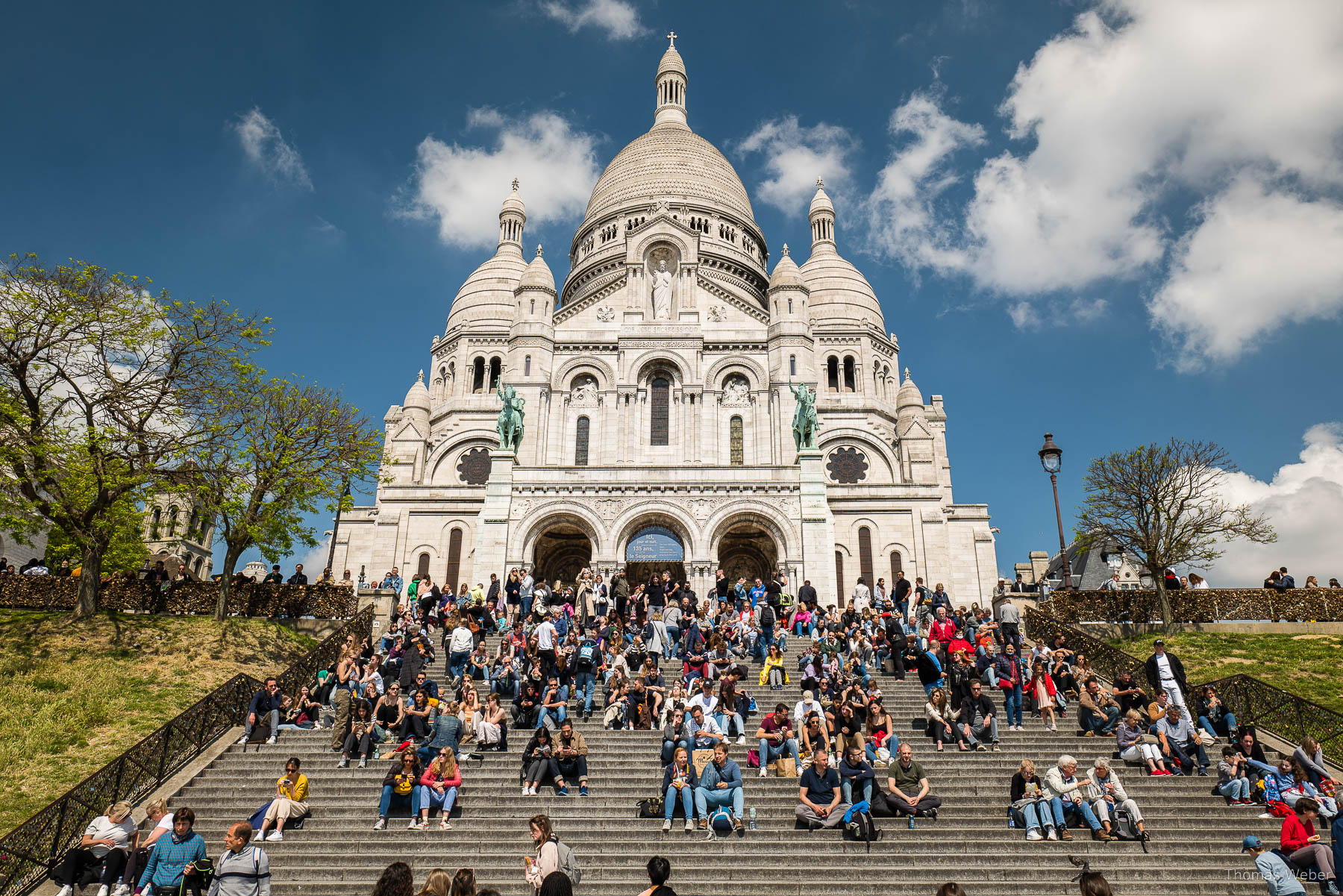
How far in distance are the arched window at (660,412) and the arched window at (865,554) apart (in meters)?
9.02

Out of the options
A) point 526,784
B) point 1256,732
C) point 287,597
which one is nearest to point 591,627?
point 526,784

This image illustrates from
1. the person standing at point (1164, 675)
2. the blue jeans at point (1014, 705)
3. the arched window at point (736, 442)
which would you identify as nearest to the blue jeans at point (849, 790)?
the blue jeans at point (1014, 705)

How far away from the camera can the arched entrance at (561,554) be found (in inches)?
1324

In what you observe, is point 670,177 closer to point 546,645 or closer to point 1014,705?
point 546,645

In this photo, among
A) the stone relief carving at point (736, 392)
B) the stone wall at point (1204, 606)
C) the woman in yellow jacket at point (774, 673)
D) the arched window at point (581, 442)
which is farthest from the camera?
the stone relief carving at point (736, 392)

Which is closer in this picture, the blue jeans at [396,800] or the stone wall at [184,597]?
the blue jeans at [396,800]

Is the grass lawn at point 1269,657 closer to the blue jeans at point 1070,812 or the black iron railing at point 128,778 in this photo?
the blue jeans at point 1070,812

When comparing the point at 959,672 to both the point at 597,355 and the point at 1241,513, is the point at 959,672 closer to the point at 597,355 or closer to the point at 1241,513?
the point at 1241,513

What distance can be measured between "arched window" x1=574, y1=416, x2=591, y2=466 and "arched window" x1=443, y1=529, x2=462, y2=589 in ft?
20.9

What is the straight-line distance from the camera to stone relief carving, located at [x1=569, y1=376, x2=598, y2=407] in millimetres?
36812

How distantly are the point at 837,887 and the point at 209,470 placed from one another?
62.7 feet

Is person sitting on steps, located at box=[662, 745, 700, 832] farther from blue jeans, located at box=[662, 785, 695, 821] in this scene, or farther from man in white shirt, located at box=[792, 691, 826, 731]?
man in white shirt, located at box=[792, 691, 826, 731]

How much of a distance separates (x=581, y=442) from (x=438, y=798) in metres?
24.2

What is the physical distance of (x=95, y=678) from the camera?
18.6 metres
